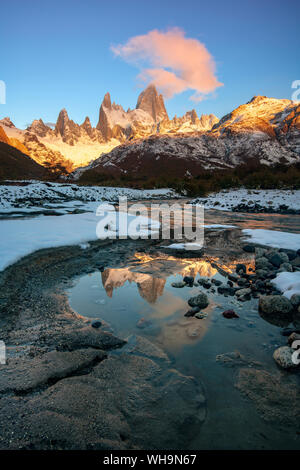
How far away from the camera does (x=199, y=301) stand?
4711mm

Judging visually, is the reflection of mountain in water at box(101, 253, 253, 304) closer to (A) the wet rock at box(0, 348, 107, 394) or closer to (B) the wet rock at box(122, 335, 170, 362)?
(B) the wet rock at box(122, 335, 170, 362)

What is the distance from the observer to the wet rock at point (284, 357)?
10.1ft

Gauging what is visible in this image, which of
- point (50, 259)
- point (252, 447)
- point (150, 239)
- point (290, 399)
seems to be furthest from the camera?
point (150, 239)

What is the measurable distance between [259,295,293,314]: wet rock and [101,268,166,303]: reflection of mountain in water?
213cm

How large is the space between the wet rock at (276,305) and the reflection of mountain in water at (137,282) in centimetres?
213

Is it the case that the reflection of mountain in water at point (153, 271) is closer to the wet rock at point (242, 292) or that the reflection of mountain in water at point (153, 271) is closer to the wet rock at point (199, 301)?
the wet rock at point (199, 301)

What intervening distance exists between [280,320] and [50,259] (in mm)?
6255

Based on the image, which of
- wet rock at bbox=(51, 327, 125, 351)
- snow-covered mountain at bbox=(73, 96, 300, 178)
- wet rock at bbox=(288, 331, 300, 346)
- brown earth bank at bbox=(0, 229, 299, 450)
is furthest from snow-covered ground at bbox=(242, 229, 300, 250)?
snow-covered mountain at bbox=(73, 96, 300, 178)

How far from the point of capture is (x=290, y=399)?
2.58 meters

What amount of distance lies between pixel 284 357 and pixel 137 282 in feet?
11.5

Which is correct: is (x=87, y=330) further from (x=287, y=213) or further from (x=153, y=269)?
(x=287, y=213)

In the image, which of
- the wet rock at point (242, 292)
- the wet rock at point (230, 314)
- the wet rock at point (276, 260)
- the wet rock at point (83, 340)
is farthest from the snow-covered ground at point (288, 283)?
the wet rock at point (83, 340)

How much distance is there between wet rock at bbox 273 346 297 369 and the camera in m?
3.07
